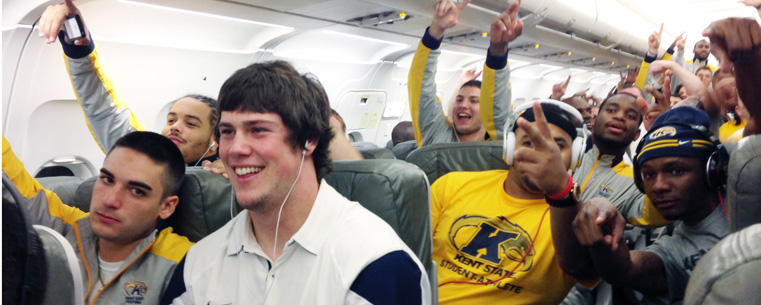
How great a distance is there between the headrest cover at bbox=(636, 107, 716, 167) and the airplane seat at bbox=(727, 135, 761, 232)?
2.86ft

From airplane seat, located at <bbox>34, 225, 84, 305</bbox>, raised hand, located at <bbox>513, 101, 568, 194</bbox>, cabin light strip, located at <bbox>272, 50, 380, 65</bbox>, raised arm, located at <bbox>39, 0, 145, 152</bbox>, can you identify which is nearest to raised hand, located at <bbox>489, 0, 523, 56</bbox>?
raised hand, located at <bbox>513, 101, 568, 194</bbox>

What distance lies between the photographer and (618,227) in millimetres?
1742

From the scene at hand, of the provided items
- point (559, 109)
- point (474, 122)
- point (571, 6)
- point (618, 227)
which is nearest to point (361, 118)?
point (571, 6)

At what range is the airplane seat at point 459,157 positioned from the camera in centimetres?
262

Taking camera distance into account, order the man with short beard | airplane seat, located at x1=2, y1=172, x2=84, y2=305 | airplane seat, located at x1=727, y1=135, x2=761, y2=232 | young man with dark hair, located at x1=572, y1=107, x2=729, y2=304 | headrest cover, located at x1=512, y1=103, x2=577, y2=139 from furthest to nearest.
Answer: the man with short beard, headrest cover, located at x1=512, y1=103, x2=577, y2=139, young man with dark hair, located at x1=572, y1=107, x2=729, y2=304, airplane seat, located at x1=727, y1=135, x2=761, y2=232, airplane seat, located at x1=2, y1=172, x2=84, y2=305

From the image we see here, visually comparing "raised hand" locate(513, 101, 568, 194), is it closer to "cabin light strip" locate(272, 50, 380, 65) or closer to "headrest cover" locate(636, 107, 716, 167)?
"headrest cover" locate(636, 107, 716, 167)

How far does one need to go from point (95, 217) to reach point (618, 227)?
Result: 6.38 ft

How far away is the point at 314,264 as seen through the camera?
1476 mm

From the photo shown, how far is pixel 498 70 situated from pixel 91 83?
2.38 m

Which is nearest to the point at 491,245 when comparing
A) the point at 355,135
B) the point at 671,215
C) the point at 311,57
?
the point at 671,215

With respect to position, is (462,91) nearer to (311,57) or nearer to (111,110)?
(111,110)

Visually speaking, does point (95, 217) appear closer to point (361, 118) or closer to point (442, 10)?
point (442, 10)

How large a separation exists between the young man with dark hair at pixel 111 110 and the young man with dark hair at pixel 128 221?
0.62 m

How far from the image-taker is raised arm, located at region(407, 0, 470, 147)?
345 centimetres
